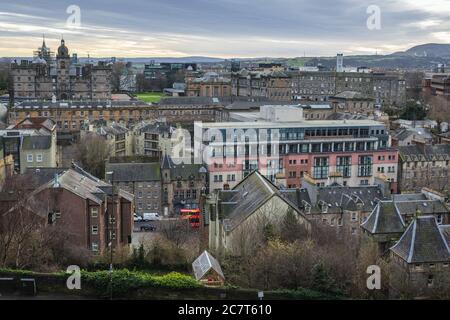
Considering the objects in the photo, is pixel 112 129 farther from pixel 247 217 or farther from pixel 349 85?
pixel 349 85

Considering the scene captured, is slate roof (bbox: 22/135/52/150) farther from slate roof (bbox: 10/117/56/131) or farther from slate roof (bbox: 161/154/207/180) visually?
slate roof (bbox: 161/154/207/180)

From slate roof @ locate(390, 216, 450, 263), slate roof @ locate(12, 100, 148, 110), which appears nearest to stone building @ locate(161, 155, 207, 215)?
slate roof @ locate(390, 216, 450, 263)

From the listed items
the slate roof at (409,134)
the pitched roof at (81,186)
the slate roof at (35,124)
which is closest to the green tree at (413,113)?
the slate roof at (409,134)

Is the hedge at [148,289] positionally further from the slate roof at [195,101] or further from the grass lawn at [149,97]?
the grass lawn at [149,97]

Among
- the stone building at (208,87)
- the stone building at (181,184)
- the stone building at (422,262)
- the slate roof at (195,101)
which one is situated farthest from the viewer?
the stone building at (208,87)

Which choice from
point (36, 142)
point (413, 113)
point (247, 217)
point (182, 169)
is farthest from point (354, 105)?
point (247, 217)
